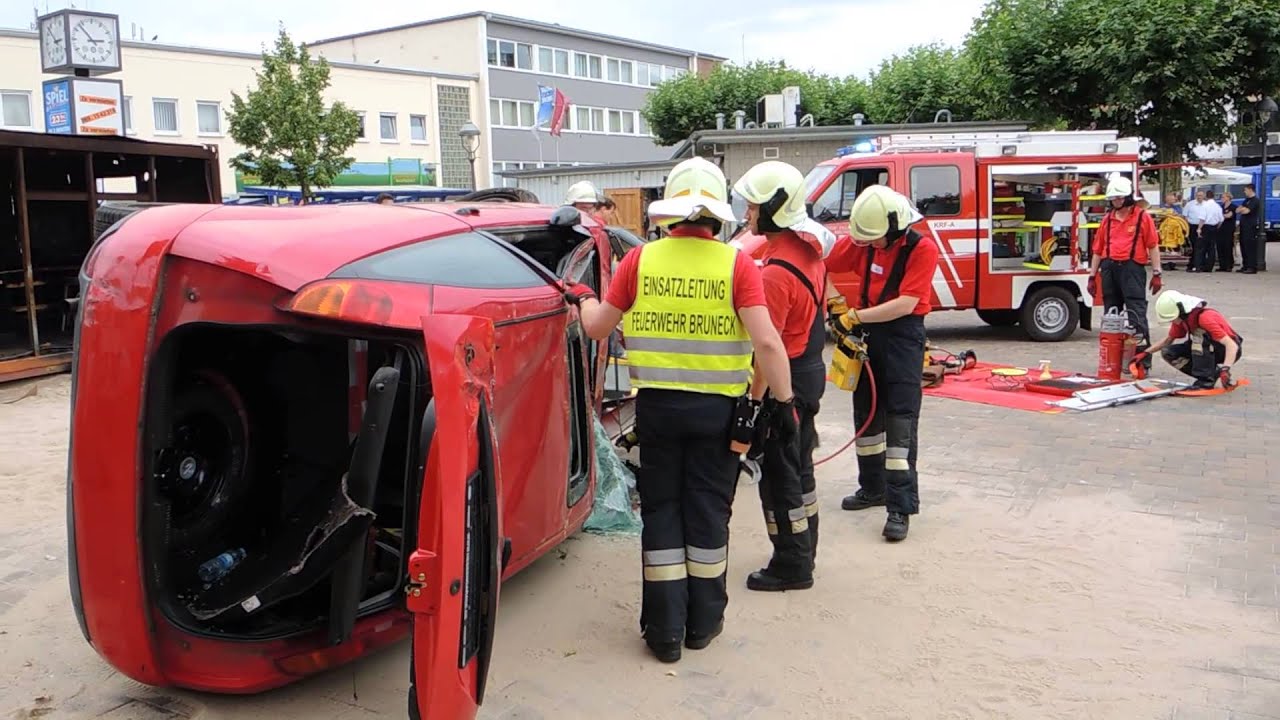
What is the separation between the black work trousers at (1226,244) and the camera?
2183 cm

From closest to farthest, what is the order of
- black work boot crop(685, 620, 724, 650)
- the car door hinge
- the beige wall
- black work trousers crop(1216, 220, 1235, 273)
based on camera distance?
the car door hinge → black work boot crop(685, 620, 724, 650) → black work trousers crop(1216, 220, 1235, 273) → the beige wall

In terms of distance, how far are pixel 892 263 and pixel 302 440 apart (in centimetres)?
312

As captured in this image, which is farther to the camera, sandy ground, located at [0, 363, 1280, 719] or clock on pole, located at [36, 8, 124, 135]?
clock on pole, located at [36, 8, 124, 135]

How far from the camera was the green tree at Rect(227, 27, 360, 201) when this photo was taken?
1109 inches

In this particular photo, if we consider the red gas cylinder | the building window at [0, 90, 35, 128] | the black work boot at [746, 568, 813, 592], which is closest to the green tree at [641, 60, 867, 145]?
the building window at [0, 90, 35, 128]

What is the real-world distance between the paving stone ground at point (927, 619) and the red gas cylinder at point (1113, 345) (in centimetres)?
253

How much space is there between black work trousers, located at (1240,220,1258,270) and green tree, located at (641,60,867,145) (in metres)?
19.1

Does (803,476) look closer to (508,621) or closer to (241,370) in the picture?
(508,621)

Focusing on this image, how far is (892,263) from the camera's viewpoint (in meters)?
5.34

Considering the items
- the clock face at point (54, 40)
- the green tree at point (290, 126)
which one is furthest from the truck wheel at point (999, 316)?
the green tree at point (290, 126)

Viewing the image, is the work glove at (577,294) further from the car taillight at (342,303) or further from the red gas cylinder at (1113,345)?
the red gas cylinder at (1113,345)

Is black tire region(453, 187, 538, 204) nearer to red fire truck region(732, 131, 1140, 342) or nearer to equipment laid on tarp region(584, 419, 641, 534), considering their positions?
equipment laid on tarp region(584, 419, 641, 534)

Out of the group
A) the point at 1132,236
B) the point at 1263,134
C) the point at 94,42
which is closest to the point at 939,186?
the point at 1132,236

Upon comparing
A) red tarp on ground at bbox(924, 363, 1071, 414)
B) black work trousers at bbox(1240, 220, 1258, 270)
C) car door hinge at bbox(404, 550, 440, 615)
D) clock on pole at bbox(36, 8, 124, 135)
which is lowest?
red tarp on ground at bbox(924, 363, 1071, 414)
